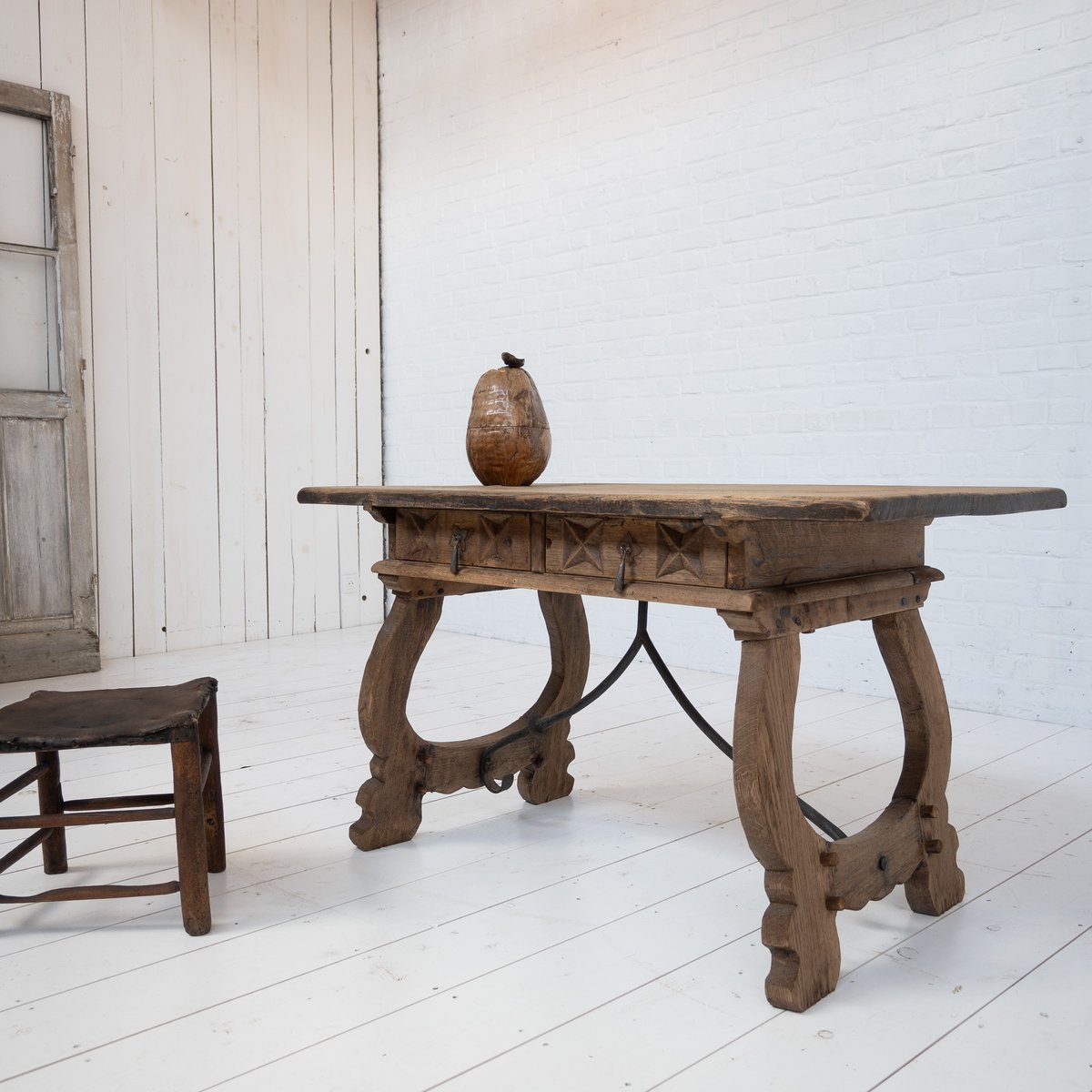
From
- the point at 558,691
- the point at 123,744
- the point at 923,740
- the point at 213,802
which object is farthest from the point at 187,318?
the point at 923,740

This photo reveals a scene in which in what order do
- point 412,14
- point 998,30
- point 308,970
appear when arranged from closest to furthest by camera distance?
point 308,970 < point 998,30 < point 412,14

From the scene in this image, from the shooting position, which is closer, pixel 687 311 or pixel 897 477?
pixel 897 477

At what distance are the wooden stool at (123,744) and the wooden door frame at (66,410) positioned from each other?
2.39 meters

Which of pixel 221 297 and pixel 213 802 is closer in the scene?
pixel 213 802

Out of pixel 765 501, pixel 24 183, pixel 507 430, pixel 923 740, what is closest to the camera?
pixel 765 501

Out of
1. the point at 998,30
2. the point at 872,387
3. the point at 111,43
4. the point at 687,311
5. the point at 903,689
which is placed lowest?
the point at 903,689

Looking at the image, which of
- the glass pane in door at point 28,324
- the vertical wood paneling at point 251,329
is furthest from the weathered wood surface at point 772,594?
the vertical wood paneling at point 251,329

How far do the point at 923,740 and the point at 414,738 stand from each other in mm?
1071

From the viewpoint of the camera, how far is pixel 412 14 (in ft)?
17.5

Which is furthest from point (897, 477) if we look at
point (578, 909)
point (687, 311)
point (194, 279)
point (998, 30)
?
point (194, 279)

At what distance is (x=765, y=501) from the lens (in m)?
1.49

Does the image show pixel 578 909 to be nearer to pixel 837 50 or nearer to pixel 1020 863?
pixel 1020 863

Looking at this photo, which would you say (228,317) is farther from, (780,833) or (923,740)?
(780,833)

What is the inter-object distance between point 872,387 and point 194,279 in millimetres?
3028
